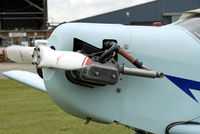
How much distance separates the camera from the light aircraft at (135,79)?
267 centimetres

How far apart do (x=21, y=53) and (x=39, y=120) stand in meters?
3.53

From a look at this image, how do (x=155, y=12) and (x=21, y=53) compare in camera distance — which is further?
(x=155, y=12)

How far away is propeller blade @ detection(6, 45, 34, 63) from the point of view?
2.71m

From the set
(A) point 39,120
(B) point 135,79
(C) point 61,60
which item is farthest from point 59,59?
(A) point 39,120

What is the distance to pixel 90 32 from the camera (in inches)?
107

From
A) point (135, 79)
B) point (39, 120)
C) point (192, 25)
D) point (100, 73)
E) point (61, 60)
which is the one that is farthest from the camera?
point (39, 120)

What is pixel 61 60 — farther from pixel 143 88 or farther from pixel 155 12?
pixel 155 12

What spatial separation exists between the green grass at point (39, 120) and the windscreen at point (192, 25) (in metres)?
2.50

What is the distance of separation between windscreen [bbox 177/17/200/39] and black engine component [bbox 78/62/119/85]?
0.81 m

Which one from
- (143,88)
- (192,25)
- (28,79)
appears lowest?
(28,79)

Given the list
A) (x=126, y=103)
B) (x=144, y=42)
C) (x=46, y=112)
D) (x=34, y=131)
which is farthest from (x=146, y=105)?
(x=46, y=112)

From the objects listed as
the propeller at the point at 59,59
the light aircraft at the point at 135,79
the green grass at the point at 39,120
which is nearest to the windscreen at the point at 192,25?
the light aircraft at the point at 135,79

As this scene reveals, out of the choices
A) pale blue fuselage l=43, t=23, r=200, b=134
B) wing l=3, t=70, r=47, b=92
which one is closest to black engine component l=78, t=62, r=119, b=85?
pale blue fuselage l=43, t=23, r=200, b=134

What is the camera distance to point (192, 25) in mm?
3051
